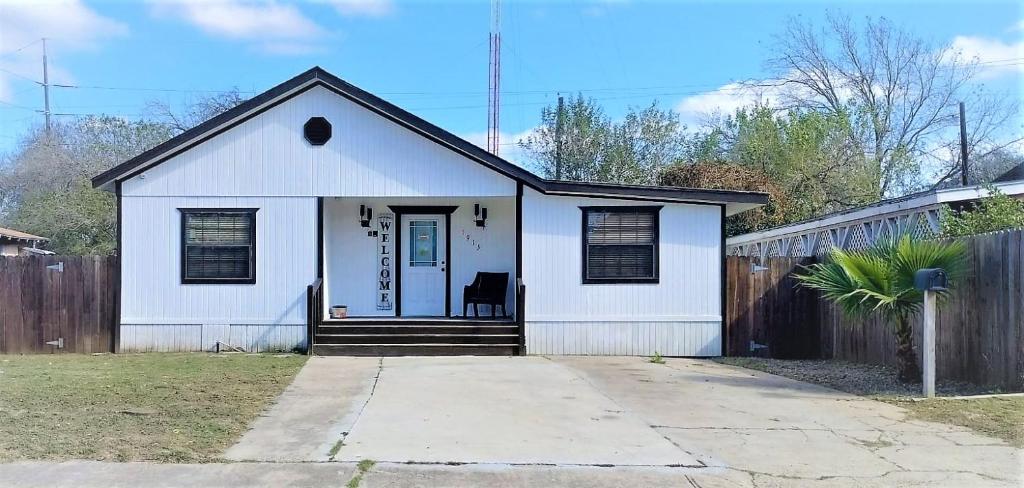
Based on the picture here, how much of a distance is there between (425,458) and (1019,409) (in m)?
5.69

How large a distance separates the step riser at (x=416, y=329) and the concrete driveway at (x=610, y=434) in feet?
7.55

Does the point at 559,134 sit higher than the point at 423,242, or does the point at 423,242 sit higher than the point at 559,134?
the point at 559,134

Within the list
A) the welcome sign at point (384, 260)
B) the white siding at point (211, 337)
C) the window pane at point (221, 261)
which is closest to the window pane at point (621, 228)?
the welcome sign at point (384, 260)

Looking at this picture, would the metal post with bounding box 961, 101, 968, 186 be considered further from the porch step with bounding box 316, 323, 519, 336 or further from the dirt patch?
the porch step with bounding box 316, 323, 519, 336

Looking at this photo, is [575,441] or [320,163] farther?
[320,163]

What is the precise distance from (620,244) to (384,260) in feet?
14.7

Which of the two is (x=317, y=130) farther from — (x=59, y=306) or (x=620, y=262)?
(x=620, y=262)

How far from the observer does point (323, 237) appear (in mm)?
13508

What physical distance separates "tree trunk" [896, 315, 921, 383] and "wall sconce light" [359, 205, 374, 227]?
29.6ft

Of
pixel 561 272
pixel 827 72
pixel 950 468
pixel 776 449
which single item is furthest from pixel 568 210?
pixel 827 72

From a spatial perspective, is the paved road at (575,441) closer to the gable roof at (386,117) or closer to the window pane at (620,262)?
the window pane at (620,262)

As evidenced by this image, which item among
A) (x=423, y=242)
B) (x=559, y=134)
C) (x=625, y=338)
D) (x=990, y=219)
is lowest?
(x=625, y=338)

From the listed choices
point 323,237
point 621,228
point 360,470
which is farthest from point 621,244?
point 360,470

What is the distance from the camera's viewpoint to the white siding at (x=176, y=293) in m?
13.1
